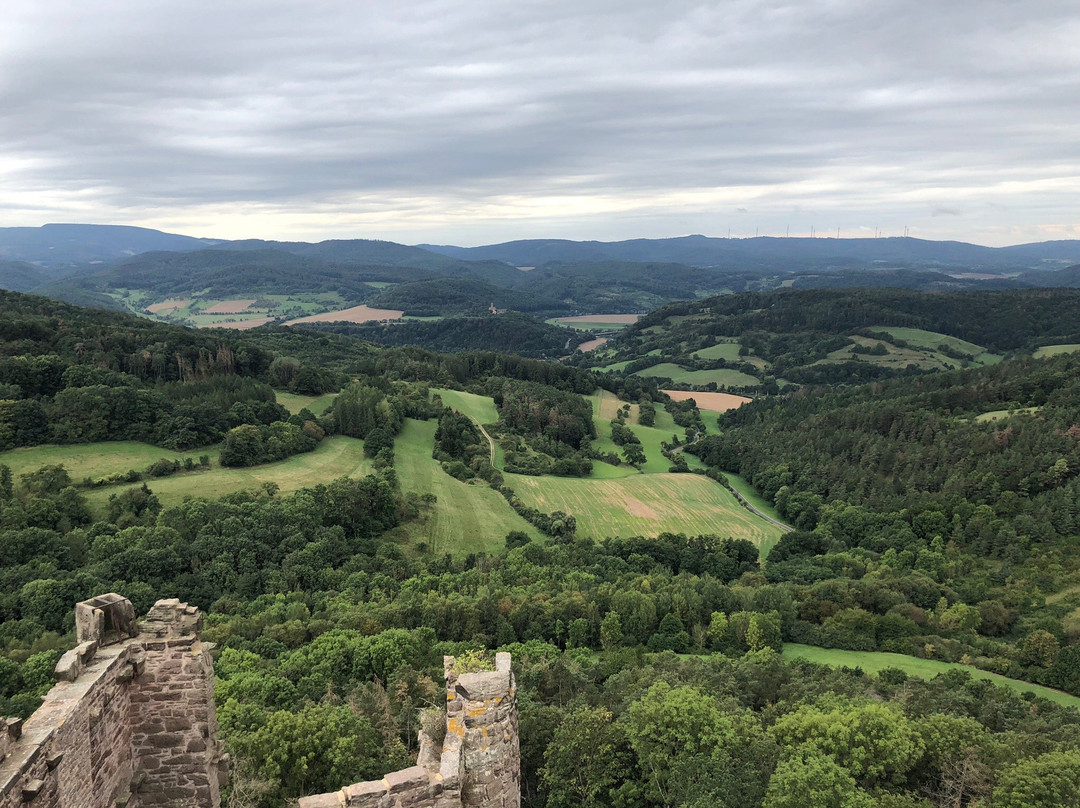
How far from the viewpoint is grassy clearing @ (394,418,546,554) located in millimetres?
76750

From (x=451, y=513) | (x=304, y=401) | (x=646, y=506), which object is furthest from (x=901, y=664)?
(x=304, y=401)

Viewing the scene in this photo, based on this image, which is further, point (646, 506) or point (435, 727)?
point (646, 506)

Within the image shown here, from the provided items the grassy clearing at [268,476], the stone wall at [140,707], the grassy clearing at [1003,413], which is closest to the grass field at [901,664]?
the stone wall at [140,707]

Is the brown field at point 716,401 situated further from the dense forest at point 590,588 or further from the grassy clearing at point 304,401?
the grassy clearing at point 304,401

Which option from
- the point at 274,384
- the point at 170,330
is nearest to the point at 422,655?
the point at 274,384

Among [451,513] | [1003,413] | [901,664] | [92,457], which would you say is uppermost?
[1003,413]

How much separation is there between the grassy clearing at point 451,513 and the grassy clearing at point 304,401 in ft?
58.2

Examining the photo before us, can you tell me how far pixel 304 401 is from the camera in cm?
11494

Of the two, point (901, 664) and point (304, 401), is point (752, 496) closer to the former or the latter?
point (901, 664)

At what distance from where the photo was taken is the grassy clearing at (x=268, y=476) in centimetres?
7131

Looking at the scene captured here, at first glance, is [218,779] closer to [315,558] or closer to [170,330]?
[315,558]

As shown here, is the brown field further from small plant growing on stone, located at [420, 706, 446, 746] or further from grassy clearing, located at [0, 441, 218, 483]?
small plant growing on stone, located at [420, 706, 446, 746]

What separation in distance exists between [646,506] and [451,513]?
33.0 metres

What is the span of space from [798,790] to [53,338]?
4650 inches
